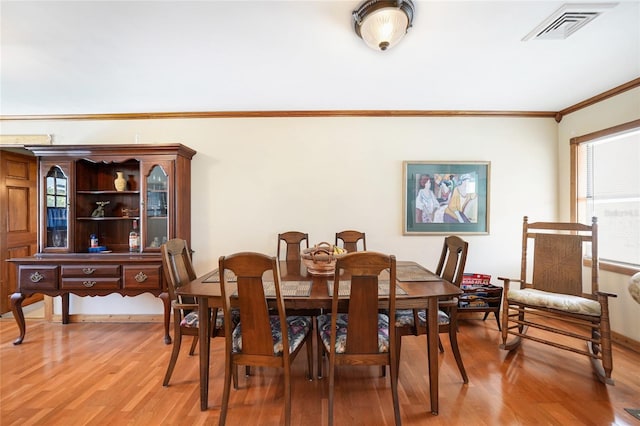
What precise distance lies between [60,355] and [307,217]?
2.59 meters

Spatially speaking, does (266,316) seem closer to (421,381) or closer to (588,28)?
(421,381)

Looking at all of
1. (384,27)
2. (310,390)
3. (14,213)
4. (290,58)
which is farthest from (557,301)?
(14,213)

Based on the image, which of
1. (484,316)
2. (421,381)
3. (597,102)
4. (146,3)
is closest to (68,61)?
(146,3)

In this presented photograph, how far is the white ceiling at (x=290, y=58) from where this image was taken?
1.69m

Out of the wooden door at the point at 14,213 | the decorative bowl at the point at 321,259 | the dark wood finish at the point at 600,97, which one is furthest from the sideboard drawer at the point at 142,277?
the dark wood finish at the point at 600,97

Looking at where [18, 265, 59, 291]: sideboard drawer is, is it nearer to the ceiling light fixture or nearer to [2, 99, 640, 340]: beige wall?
[2, 99, 640, 340]: beige wall

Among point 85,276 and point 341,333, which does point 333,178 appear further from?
point 85,276

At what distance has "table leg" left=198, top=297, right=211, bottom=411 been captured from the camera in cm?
174

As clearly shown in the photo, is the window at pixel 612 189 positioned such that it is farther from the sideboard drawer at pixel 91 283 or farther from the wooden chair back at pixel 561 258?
the sideboard drawer at pixel 91 283

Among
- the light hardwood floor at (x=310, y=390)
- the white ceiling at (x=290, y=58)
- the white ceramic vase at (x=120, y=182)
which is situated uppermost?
the white ceiling at (x=290, y=58)

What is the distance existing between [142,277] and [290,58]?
8.00 ft

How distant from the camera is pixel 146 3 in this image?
1.61m

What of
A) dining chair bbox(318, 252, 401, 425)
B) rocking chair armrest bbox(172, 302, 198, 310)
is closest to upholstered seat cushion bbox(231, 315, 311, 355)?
dining chair bbox(318, 252, 401, 425)

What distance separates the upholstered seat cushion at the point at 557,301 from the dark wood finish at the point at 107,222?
3.21 metres
